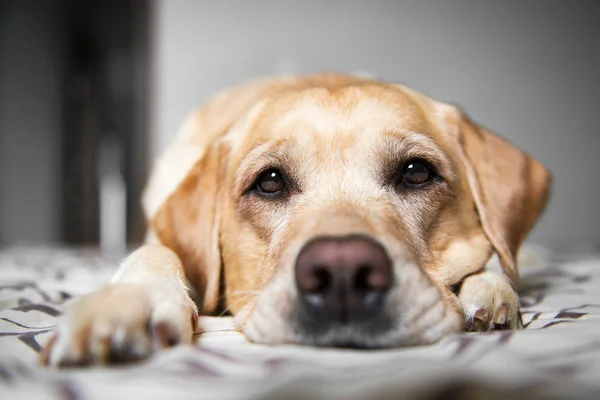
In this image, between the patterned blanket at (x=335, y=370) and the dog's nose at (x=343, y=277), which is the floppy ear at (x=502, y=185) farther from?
the dog's nose at (x=343, y=277)

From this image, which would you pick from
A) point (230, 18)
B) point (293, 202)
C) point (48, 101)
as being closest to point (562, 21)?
point (230, 18)

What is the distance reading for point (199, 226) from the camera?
76.1 inches

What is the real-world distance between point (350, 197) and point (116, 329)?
87 centimetres

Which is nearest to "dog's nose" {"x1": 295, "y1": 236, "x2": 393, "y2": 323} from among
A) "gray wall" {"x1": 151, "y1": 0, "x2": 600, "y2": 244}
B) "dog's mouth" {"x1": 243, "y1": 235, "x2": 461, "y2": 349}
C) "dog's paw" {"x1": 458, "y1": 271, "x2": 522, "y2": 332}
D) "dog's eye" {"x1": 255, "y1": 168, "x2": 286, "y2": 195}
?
→ "dog's mouth" {"x1": 243, "y1": 235, "x2": 461, "y2": 349}

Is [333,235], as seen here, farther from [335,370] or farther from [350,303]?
[335,370]

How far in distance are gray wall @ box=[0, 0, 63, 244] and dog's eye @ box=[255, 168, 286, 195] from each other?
8.15m

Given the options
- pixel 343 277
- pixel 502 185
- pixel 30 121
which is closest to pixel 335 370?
pixel 343 277

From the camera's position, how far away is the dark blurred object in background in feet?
28.3

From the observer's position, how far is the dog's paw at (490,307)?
4.62 feet

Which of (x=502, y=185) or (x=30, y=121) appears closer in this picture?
(x=502, y=185)

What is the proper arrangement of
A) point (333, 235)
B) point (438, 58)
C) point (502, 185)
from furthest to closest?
point (438, 58), point (502, 185), point (333, 235)

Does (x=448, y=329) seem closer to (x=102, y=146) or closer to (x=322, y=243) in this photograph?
(x=322, y=243)

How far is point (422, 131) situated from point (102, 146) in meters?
8.61

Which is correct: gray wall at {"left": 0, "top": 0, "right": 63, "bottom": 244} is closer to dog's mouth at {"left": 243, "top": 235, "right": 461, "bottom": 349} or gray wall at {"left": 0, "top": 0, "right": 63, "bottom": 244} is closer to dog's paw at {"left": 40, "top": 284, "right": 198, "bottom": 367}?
dog's paw at {"left": 40, "top": 284, "right": 198, "bottom": 367}
